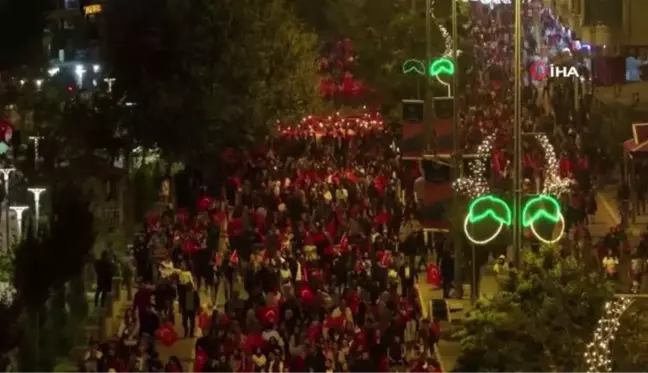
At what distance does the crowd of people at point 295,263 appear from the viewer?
882 inches

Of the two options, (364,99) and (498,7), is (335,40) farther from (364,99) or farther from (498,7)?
(498,7)

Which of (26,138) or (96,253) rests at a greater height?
(26,138)

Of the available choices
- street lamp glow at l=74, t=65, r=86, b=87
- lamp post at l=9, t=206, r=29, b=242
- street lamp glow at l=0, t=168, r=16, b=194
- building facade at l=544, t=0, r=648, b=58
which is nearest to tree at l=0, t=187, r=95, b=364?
street lamp glow at l=0, t=168, r=16, b=194

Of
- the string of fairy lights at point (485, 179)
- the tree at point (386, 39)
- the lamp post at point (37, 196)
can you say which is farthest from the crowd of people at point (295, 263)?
the tree at point (386, 39)

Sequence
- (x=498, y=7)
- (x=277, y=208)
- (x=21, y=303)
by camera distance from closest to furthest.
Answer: (x=21, y=303) < (x=277, y=208) < (x=498, y=7)

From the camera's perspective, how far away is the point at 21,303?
16.6 meters

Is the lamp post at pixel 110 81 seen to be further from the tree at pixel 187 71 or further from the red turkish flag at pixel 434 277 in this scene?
the red turkish flag at pixel 434 277

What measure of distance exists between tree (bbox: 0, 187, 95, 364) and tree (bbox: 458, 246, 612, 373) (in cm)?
455

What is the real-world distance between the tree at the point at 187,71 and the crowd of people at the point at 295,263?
111 cm

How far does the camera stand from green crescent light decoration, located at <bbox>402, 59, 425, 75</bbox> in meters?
50.0

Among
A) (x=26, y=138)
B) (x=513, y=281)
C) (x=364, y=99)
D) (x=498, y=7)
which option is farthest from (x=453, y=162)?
(x=498, y=7)

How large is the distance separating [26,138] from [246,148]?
1896cm

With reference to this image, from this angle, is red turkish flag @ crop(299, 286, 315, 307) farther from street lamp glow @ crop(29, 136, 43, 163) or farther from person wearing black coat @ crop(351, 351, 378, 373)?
street lamp glow @ crop(29, 136, 43, 163)

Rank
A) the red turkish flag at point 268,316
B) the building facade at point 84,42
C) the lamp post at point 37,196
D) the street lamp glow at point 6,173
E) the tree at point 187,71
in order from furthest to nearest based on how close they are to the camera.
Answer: the tree at point 187,71 → the building facade at point 84,42 → the lamp post at point 37,196 → the red turkish flag at point 268,316 → the street lamp glow at point 6,173
